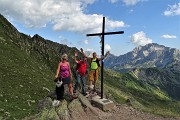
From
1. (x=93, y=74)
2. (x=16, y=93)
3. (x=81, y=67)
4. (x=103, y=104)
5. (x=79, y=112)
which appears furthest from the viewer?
(x=16, y=93)

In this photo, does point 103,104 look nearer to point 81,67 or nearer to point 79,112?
point 79,112

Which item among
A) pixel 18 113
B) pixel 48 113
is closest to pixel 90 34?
pixel 48 113

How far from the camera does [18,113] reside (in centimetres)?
3734

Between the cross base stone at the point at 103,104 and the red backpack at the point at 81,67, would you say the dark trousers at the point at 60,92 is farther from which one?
the cross base stone at the point at 103,104

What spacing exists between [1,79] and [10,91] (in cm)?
564

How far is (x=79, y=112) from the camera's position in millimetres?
21953

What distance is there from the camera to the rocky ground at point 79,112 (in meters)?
20.2

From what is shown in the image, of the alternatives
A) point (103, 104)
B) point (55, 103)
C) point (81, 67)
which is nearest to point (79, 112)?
point (55, 103)

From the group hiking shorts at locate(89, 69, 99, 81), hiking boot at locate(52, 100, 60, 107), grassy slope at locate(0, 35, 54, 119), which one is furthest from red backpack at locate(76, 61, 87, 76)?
grassy slope at locate(0, 35, 54, 119)

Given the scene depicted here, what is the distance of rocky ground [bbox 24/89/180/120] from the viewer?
2025 centimetres

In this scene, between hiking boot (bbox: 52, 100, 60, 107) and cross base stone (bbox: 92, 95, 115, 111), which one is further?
cross base stone (bbox: 92, 95, 115, 111)

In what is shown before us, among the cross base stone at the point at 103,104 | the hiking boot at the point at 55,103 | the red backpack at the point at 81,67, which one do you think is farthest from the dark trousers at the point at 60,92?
the cross base stone at the point at 103,104

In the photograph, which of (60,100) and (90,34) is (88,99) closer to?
(60,100)

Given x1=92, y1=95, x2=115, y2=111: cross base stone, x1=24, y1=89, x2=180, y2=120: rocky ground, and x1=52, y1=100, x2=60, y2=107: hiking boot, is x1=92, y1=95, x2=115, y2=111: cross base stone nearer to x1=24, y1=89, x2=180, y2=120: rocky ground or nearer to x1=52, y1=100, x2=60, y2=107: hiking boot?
x1=24, y1=89, x2=180, y2=120: rocky ground
